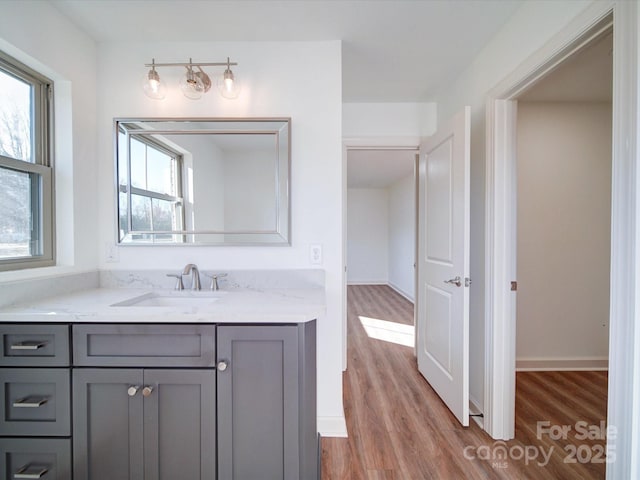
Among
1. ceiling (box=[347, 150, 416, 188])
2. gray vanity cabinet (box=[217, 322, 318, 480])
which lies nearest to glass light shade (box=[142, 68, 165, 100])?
gray vanity cabinet (box=[217, 322, 318, 480])

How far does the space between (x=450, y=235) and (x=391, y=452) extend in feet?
4.53

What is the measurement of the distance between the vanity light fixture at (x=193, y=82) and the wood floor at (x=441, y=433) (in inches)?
86.4

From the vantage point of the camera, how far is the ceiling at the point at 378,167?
436 cm

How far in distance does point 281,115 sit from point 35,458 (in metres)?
2.00

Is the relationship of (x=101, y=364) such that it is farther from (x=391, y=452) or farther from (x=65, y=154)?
(x=391, y=452)

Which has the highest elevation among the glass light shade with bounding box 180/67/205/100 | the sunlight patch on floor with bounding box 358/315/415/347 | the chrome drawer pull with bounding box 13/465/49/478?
the glass light shade with bounding box 180/67/205/100

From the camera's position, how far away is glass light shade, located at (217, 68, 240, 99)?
1.63 meters

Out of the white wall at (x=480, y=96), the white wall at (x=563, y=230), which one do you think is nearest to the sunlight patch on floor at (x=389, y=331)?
the white wall at (x=563, y=230)

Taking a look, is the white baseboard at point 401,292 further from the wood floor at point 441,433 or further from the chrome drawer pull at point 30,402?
the chrome drawer pull at point 30,402

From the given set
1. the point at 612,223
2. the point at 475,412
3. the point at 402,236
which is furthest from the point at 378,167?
the point at 612,223

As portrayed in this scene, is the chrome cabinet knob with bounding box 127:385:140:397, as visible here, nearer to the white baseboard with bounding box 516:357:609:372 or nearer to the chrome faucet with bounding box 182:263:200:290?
the chrome faucet with bounding box 182:263:200:290

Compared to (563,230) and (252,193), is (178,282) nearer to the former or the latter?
(252,193)

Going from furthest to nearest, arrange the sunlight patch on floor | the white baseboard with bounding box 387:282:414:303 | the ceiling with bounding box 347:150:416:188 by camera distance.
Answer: the white baseboard with bounding box 387:282:414:303, the ceiling with bounding box 347:150:416:188, the sunlight patch on floor

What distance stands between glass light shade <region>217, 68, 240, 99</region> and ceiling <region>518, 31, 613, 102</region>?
1701 mm
